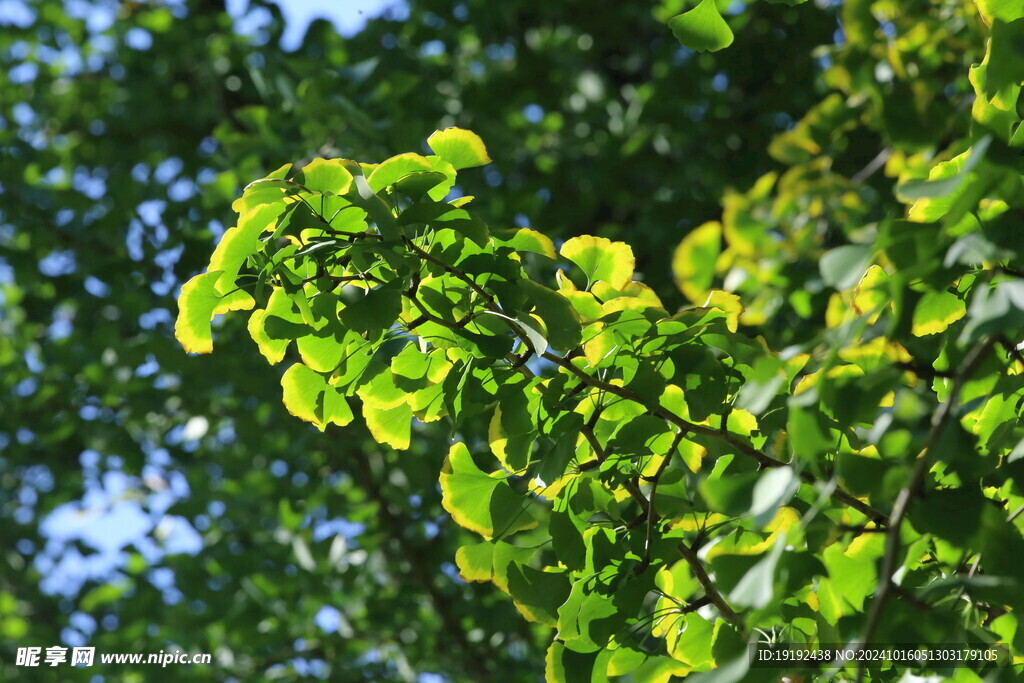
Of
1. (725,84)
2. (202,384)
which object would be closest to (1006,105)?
(202,384)

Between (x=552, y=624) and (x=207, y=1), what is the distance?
2.38 m

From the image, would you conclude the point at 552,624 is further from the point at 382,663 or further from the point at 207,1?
the point at 207,1

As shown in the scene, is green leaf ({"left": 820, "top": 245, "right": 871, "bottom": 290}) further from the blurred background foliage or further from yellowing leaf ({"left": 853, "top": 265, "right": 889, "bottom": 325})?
the blurred background foliage

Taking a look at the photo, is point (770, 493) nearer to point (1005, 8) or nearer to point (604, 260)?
point (604, 260)

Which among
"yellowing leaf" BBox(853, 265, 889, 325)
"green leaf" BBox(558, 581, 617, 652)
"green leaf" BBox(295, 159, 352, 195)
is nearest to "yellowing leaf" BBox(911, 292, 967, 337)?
"yellowing leaf" BBox(853, 265, 889, 325)

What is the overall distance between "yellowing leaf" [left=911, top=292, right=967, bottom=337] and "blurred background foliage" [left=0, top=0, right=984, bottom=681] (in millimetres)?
645

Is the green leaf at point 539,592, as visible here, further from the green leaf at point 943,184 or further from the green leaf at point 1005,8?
the green leaf at point 1005,8

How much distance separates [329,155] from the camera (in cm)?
164

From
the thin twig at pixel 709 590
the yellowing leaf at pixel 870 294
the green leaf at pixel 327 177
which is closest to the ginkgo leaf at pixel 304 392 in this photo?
the green leaf at pixel 327 177

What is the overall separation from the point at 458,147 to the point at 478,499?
0.27 m

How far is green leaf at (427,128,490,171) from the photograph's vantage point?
73 centimetres

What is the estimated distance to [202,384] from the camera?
1744 mm

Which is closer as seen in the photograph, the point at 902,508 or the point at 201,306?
the point at 902,508

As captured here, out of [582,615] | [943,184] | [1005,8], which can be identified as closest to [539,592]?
[582,615]
